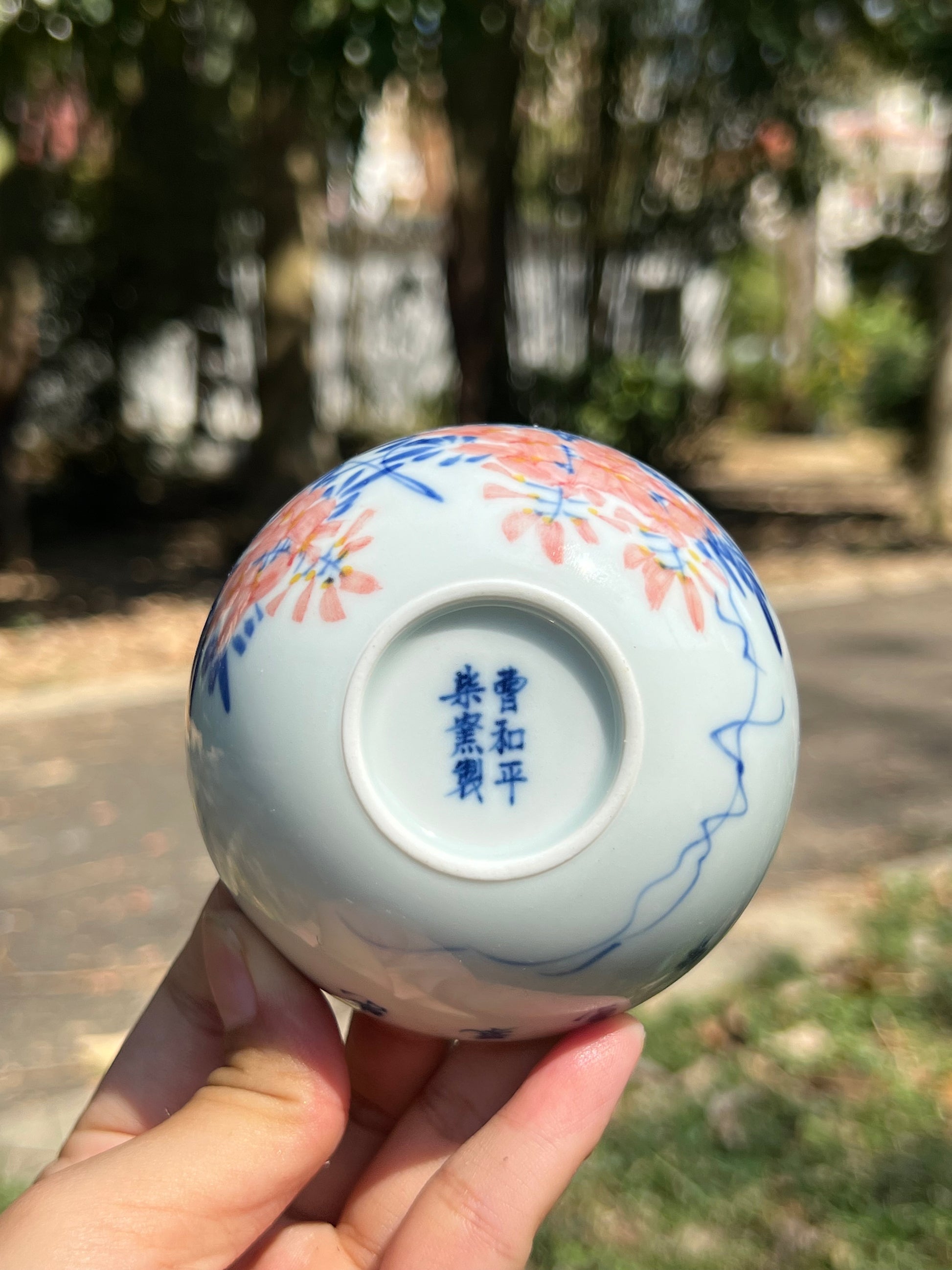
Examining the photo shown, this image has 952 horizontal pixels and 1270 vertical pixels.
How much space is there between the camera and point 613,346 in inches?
464

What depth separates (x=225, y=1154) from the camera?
174 centimetres

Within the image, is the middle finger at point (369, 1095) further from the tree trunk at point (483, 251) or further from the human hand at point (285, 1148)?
the tree trunk at point (483, 251)

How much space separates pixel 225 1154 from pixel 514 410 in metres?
9.64

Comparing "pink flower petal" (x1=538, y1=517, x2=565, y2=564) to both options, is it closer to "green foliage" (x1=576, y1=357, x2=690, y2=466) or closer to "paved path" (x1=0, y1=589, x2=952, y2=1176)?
"paved path" (x1=0, y1=589, x2=952, y2=1176)

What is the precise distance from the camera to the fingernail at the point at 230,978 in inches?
72.9

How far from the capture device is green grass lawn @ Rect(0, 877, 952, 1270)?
2.70 metres

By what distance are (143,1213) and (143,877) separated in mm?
3159

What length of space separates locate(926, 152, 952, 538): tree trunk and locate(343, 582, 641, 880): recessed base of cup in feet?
30.0

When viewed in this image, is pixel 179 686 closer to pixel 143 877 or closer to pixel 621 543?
pixel 143 877

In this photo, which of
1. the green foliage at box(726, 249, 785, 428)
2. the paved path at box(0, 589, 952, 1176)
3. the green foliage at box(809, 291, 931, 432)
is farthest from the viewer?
the green foliage at box(726, 249, 785, 428)

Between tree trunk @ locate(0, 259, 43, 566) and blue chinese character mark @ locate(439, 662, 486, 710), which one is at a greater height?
blue chinese character mark @ locate(439, 662, 486, 710)

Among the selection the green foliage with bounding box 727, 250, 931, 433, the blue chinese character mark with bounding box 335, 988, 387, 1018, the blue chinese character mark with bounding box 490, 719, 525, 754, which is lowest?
the green foliage with bounding box 727, 250, 931, 433

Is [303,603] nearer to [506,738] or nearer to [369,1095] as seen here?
[506,738]

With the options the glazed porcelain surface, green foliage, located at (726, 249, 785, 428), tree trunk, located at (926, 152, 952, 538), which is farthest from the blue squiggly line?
green foliage, located at (726, 249, 785, 428)
